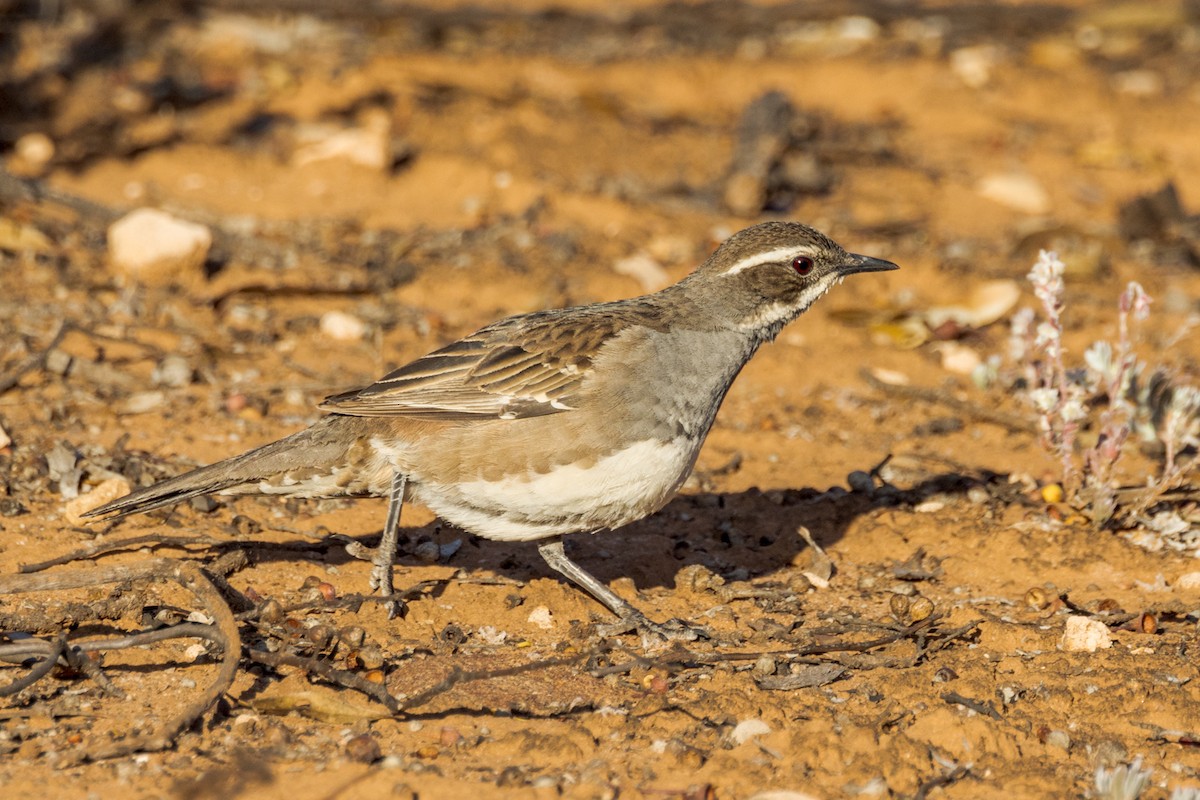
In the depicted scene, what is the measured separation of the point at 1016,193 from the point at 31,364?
9294mm

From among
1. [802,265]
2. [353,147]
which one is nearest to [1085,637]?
[802,265]

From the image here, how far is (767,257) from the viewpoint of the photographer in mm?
7410

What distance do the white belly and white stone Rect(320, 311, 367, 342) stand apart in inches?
142

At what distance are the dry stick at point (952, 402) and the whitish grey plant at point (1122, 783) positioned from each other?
4.05 metres

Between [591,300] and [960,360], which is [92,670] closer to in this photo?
[591,300]

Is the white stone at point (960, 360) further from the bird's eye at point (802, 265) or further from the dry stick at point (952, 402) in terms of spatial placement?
the bird's eye at point (802, 265)

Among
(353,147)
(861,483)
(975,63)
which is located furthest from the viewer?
(975,63)

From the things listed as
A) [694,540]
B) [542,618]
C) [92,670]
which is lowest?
[694,540]

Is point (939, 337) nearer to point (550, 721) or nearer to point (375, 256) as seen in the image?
point (375, 256)

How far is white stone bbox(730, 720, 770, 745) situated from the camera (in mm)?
5793

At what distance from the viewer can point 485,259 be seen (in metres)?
11.5

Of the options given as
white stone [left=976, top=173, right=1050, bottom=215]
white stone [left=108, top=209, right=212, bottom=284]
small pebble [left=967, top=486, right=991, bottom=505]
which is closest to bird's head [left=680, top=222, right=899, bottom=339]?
small pebble [left=967, top=486, right=991, bottom=505]

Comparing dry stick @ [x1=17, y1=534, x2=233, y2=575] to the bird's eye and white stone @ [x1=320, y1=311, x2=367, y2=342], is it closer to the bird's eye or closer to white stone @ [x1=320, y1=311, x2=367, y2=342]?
white stone @ [x1=320, y1=311, x2=367, y2=342]

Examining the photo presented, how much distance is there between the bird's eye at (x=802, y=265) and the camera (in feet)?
24.4
